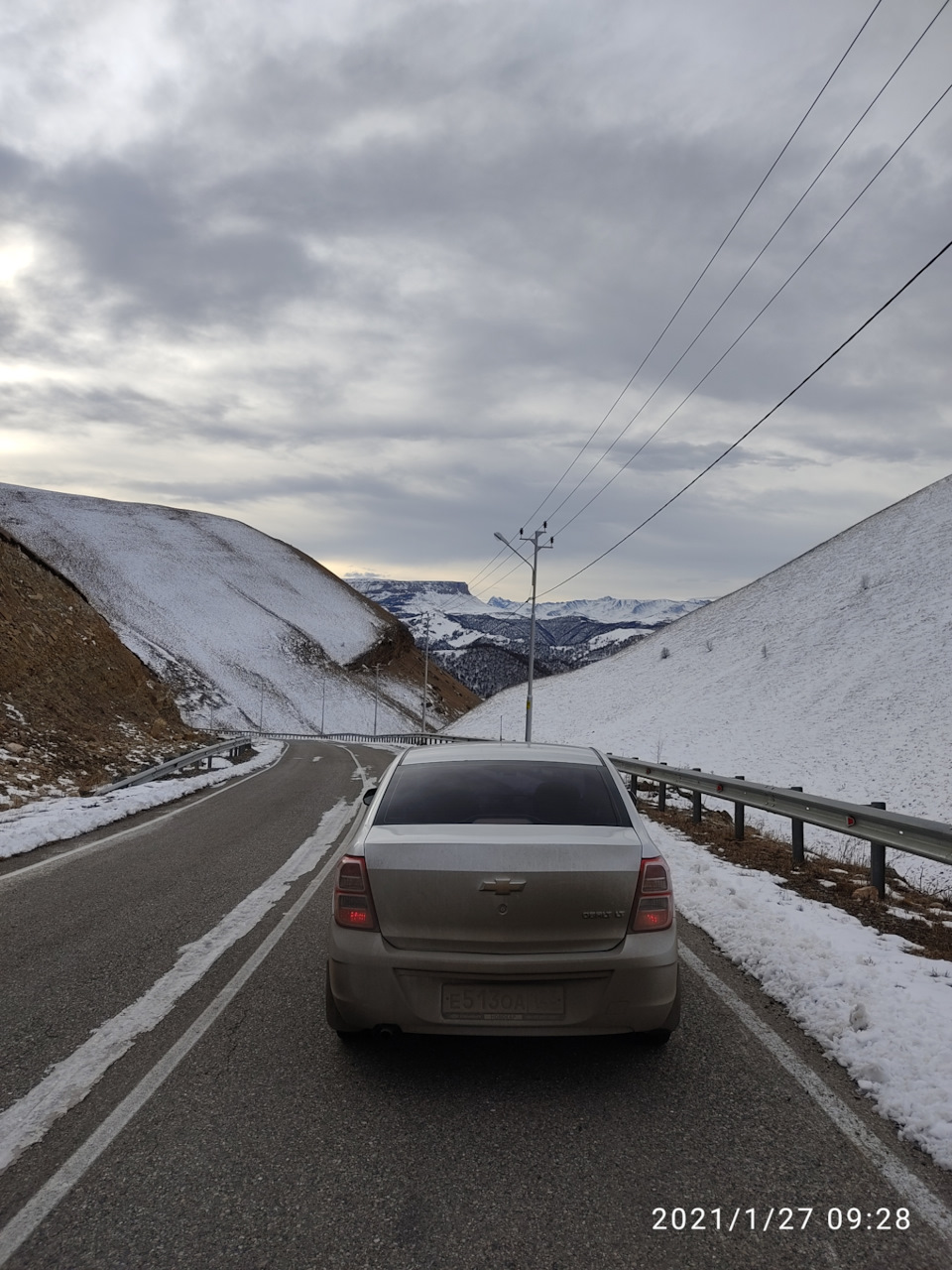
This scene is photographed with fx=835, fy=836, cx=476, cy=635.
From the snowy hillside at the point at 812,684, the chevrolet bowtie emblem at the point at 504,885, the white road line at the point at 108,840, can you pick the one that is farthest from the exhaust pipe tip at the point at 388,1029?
the snowy hillside at the point at 812,684

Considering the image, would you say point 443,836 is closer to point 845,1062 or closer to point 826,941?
point 845,1062

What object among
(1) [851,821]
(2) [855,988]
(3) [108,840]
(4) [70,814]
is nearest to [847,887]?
(1) [851,821]

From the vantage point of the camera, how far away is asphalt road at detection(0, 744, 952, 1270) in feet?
8.91

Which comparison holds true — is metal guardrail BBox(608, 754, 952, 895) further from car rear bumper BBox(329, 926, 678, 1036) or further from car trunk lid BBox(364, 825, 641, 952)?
car trunk lid BBox(364, 825, 641, 952)

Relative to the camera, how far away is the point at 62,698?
27062mm

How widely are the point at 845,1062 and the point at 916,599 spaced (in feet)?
152

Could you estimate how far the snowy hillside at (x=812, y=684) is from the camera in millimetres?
29562

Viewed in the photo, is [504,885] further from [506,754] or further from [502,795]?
[506,754]

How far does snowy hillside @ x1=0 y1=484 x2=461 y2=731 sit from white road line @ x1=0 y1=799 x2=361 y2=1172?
94.6 meters

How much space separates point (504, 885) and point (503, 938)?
0.76ft

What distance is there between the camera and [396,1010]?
3785 mm

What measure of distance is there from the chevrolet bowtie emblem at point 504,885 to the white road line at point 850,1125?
163cm

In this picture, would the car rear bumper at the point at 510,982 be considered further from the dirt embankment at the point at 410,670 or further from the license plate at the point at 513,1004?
the dirt embankment at the point at 410,670

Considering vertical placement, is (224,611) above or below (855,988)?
above
